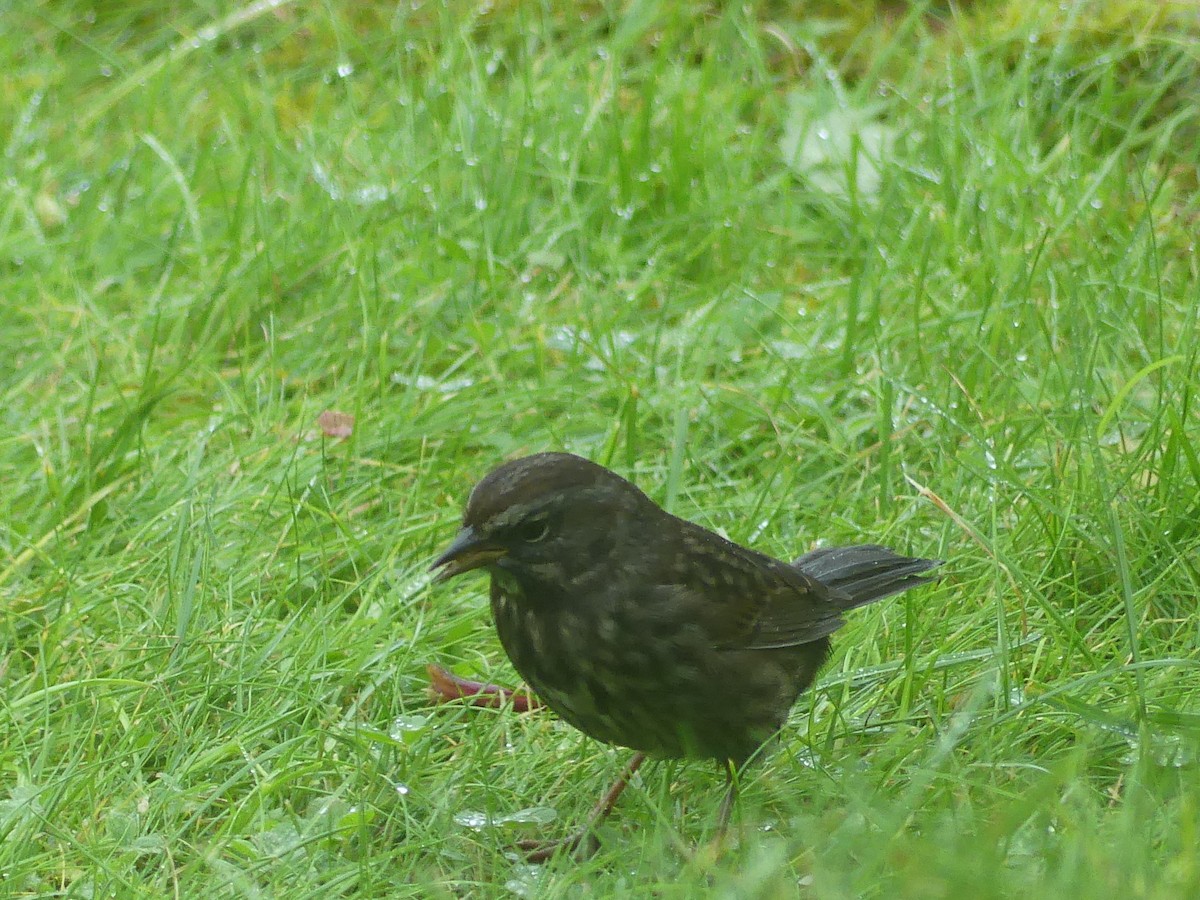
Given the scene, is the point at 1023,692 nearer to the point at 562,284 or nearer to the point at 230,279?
the point at 562,284

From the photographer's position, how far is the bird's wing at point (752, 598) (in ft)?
10.9

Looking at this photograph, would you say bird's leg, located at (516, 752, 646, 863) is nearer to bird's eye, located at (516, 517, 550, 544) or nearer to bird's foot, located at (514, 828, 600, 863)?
bird's foot, located at (514, 828, 600, 863)

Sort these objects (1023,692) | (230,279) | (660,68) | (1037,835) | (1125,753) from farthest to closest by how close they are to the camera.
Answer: (660,68) < (230,279) < (1023,692) < (1125,753) < (1037,835)

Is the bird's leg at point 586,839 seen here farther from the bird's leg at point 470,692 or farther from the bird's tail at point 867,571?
the bird's tail at point 867,571

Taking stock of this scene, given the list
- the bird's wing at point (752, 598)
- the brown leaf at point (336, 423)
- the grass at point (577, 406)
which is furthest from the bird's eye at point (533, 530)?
the brown leaf at point (336, 423)

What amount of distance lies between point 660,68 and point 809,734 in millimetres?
3158

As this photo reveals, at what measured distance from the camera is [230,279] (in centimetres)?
511

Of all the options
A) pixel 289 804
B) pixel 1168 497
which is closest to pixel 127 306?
pixel 289 804

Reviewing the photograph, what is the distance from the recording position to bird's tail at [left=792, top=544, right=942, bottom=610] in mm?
3545

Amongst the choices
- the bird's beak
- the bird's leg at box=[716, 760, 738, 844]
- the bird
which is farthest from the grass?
the bird's beak

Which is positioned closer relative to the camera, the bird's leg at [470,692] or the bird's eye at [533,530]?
the bird's eye at [533,530]

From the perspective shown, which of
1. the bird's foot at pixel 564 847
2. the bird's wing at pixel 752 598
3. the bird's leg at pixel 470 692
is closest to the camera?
the bird's foot at pixel 564 847

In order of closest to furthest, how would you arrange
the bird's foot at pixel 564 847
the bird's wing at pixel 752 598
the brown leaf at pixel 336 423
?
the bird's foot at pixel 564 847, the bird's wing at pixel 752 598, the brown leaf at pixel 336 423

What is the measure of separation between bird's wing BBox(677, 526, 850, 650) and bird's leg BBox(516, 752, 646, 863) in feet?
1.15
